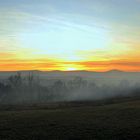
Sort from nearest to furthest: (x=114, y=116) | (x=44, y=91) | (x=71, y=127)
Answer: (x=71, y=127)
(x=114, y=116)
(x=44, y=91)

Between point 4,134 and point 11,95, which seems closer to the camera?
point 4,134

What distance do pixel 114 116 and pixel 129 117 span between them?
2.28 metres

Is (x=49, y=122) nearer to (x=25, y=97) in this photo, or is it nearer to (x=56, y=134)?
(x=56, y=134)

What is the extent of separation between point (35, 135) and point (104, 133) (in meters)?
7.09

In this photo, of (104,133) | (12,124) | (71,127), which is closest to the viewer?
(104,133)

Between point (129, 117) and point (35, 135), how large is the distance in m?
13.9

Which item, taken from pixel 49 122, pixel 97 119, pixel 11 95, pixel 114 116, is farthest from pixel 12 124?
pixel 11 95

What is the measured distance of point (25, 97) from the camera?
558ft

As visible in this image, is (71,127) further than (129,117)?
No

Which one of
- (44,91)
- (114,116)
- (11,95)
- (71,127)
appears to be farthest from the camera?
(44,91)

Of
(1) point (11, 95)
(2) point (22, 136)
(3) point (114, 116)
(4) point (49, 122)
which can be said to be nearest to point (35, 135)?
(2) point (22, 136)

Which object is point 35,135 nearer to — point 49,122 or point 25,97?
point 49,122

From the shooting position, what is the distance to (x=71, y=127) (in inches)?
1181

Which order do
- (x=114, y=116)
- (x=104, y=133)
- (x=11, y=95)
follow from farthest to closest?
(x=11, y=95)
(x=114, y=116)
(x=104, y=133)
